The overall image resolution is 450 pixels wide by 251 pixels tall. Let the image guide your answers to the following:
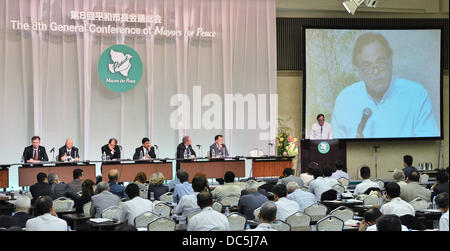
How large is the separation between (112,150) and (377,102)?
6.85 meters

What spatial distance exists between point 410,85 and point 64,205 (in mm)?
10525

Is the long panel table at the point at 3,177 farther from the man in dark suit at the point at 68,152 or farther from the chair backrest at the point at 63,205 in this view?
the chair backrest at the point at 63,205

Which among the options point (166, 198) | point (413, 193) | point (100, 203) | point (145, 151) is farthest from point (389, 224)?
point (145, 151)

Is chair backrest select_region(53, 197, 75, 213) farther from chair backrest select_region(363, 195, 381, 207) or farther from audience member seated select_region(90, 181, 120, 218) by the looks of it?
chair backrest select_region(363, 195, 381, 207)

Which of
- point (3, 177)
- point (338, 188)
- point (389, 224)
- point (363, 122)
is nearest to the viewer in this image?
point (389, 224)

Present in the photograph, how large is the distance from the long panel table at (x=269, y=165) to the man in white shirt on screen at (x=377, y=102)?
2.62 m

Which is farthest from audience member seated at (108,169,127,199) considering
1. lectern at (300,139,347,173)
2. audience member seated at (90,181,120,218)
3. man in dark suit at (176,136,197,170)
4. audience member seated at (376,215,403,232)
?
lectern at (300,139,347,173)

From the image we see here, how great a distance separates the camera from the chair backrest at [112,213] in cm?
691

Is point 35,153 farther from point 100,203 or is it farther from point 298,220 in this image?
point 298,220

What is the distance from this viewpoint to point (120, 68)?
46.7 ft

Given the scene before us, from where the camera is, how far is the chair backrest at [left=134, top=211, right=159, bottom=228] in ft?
20.5

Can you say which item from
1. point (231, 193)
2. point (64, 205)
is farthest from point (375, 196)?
point (64, 205)

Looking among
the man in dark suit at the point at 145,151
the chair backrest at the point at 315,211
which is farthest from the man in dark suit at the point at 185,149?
the chair backrest at the point at 315,211

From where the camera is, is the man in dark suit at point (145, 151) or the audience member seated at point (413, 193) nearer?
the audience member seated at point (413, 193)
